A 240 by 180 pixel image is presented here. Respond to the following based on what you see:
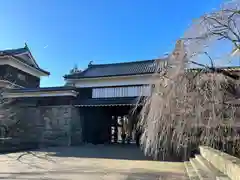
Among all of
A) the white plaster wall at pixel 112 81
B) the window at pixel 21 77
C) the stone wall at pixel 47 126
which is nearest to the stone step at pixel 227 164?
the white plaster wall at pixel 112 81

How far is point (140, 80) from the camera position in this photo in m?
15.0

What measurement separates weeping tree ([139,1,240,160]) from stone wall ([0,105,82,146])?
1032 centimetres

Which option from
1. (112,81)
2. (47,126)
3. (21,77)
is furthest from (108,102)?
(21,77)

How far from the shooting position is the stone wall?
50.8ft

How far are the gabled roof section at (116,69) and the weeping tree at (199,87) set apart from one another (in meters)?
9.22

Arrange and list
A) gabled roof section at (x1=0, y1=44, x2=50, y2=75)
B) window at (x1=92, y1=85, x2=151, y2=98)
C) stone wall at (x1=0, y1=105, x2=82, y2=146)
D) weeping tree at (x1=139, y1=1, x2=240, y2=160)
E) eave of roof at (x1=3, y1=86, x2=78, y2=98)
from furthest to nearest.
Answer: gabled roof section at (x1=0, y1=44, x2=50, y2=75), eave of roof at (x1=3, y1=86, x2=78, y2=98), stone wall at (x1=0, y1=105, x2=82, y2=146), window at (x1=92, y1=85, x2=151, y2=98), weeping tree at (x1=139, y1=1, x2=240, y2=160)

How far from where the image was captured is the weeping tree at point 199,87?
16.4ft

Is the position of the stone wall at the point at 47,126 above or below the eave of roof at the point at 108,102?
below

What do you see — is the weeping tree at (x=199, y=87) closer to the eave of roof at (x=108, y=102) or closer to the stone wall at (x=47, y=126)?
the eave of roof at (x=108, y=102)

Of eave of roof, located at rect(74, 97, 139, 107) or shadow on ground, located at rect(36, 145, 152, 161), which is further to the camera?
eave of roof, located at rect(74, 97, 139, 107)

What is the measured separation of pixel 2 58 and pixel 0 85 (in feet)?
6.15

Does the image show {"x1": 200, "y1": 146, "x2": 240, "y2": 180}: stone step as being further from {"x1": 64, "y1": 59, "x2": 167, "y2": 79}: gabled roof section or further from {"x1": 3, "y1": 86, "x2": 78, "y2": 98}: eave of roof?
{"x1": 3, "y1": 86, "x2": 78, "y2": 98}: eave of roof

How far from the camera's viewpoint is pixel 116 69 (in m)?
17.3

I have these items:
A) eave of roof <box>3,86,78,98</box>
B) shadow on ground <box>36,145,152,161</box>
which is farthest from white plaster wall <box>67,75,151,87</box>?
shadow on ground <box>36,145,152,161</box>
